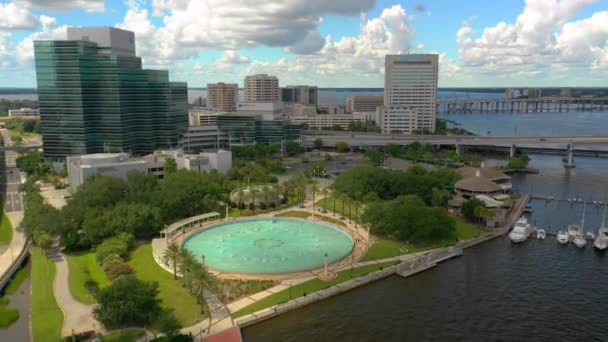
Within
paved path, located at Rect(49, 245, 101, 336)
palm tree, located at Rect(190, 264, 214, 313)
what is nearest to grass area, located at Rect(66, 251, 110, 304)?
paved path, located at Rect(49, 245, 101, 336)

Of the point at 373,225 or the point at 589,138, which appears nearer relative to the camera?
the point at 373,225

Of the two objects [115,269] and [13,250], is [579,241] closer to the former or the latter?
[115,269]

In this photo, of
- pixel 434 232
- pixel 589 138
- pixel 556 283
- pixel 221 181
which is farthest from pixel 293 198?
pixel 589 138

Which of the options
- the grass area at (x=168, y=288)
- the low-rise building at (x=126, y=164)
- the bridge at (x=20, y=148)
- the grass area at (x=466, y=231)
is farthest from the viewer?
the bridge at (x=20, y=148)

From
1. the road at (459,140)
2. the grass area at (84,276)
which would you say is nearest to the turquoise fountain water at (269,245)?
the grass area at (84,276)

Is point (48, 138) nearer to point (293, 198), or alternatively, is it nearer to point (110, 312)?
point (293, 198)

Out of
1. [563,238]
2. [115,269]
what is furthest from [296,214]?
[563,238]

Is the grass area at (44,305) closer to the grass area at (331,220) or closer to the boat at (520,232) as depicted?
the grass area at (331,220)
